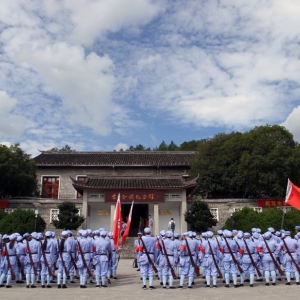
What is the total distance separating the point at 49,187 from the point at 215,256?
67.8 feet

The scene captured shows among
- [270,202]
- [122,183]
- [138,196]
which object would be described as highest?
[122,183]

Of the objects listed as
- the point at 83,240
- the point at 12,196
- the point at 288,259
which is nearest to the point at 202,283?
the point at 288,259

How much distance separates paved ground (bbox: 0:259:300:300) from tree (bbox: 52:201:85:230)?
10.2 metres

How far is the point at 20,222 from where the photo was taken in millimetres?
18219

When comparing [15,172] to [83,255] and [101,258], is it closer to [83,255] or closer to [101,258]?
[83,255]

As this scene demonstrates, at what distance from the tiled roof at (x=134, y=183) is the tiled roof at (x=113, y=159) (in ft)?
15.7

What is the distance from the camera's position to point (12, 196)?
24.8 meters

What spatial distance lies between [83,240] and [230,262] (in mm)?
3917

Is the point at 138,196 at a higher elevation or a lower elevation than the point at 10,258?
higher

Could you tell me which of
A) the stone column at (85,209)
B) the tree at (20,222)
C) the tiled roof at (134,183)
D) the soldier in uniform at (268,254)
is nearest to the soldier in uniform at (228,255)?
the soldier in uniform at (268,254)

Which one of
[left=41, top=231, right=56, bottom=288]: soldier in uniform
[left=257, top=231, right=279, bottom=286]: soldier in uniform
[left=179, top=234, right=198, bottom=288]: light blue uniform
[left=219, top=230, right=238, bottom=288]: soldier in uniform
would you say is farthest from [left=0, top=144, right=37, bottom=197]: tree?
[left=257, top=231, right=279, bottom=286]: soldier in uniform

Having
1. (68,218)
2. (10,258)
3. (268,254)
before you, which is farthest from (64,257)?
(68,218)

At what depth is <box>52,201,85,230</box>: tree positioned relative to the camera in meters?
20.3

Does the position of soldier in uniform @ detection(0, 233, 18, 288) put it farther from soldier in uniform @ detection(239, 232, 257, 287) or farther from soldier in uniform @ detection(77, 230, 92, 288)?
soldier in uniform @ detection(239, 232, 257, 287)
